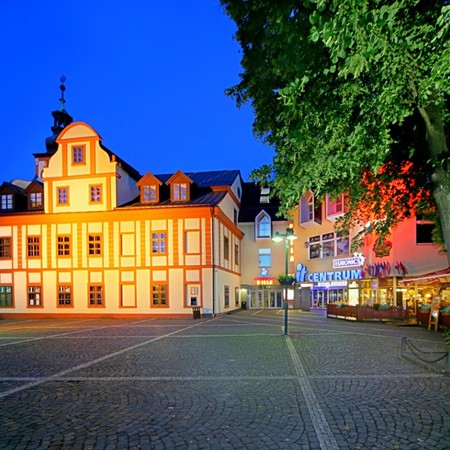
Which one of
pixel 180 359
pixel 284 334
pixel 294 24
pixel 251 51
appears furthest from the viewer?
pixel 284 334

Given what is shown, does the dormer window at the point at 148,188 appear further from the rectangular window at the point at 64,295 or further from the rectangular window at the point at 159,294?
the rectangular window at the point at 64,295

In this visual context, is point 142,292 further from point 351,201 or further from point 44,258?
point 351,201

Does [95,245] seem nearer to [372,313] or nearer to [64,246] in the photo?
[64,246]

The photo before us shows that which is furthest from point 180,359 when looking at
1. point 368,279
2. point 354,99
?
point 368,279

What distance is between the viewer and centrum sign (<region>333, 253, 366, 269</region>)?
2899cm

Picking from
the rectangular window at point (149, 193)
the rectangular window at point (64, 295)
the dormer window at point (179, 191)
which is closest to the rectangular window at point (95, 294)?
the rectangular window at point (64, 295)

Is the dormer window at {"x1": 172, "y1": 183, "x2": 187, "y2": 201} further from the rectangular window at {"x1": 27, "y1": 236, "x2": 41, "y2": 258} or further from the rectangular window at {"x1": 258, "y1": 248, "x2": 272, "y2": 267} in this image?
the rectangular window at {"x1": 258, "y1": 248, "x2": 272, "y2": 267}

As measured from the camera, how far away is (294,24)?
23.2ft

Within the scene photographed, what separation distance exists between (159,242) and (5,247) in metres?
12.8

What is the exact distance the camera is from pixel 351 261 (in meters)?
30.4

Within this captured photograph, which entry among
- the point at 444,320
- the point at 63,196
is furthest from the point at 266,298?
the point at 444,320

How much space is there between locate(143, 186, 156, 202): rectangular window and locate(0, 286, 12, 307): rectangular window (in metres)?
12.9

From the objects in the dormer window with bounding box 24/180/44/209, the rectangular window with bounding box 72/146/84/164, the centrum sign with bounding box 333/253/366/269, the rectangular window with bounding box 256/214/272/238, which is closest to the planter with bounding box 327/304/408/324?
the centrum sign with bounding box 333/253/366/269

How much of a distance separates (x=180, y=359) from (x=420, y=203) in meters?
8.77
